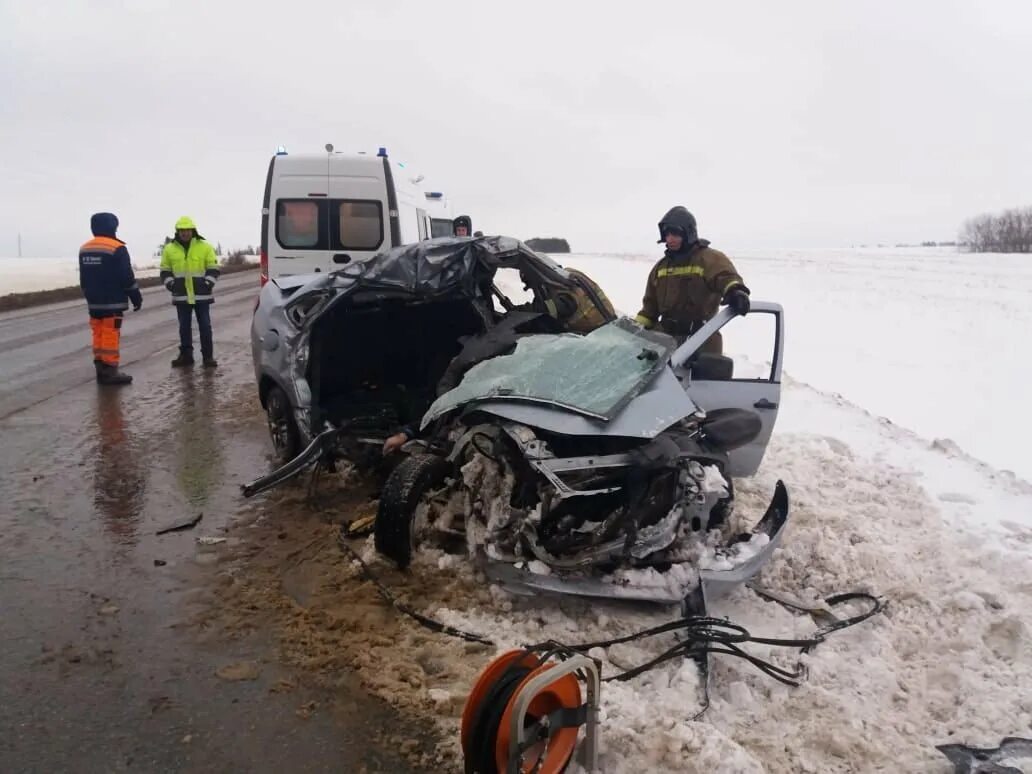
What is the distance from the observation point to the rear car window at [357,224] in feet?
30.9

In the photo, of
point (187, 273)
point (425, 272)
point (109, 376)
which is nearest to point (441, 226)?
point (187, 273)

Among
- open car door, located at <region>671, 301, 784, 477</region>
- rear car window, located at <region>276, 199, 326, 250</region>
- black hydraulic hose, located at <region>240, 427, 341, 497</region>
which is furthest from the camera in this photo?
rear car window, located at <region>276, 199, 326, 250</region>

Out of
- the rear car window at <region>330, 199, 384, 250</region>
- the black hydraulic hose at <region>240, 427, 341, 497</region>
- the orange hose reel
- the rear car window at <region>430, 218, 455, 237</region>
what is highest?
the rear car window at <region>430, 218, 455, 237</region>

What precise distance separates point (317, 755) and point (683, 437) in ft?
6.76

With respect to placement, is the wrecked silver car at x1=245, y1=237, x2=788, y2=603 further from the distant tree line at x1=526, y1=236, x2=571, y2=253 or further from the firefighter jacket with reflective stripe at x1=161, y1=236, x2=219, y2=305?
the distant tree line at x1=526, y1=236, x2=571, y2=253

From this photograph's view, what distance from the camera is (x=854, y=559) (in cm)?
400

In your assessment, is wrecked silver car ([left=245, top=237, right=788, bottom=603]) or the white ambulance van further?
the white ambulance van

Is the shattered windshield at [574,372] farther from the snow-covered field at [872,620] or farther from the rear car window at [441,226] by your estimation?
the rear car window at [441,226]

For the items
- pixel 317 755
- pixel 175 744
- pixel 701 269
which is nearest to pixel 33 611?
pixel 175 744

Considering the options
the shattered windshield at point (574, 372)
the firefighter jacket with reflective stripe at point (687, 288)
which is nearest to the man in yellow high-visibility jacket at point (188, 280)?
the firefighter jacket with reflective stripe at point (687, 288)

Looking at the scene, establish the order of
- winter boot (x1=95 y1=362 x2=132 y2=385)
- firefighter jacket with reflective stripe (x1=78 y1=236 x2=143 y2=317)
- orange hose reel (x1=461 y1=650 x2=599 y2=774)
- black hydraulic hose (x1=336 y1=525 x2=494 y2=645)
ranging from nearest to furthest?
orange hose reel (x1=461 y1=650 x2=599 y2=774) → black hydraulic hose (x1=336 y1=525 x2=494 y2=645) → winter boot (x1=95 y1=362 x2=132 y2=385) → firefighter jacket with reflective stripe (x1=78 y1=236 x2=143 y2=317)

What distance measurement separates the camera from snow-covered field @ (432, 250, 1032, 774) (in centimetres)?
264

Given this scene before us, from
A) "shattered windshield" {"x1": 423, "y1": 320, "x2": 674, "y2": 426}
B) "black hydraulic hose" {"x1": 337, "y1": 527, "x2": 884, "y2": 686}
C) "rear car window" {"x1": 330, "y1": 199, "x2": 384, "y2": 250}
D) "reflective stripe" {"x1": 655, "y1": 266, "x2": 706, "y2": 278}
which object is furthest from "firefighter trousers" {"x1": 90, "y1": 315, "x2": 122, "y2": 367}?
"black hydraulic hose" {"x1": 337, "y1": 527, "x2": 884, "y2": 686}

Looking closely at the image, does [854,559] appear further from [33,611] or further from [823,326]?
[823,326]
